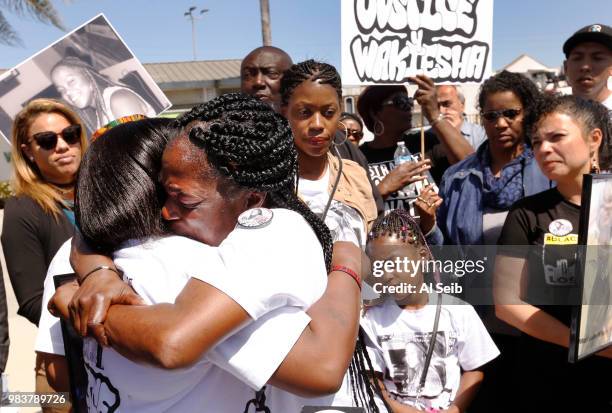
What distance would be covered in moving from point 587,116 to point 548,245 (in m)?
0.57

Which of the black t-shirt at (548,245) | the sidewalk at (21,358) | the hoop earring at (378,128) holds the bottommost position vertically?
the sidewalk at (21,358)

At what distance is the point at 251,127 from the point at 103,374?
0.60m

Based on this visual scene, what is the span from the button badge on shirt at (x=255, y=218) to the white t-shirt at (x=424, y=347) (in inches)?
53.9

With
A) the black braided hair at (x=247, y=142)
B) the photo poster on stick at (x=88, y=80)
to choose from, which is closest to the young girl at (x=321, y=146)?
the black braided hair at (x=247, y=142)

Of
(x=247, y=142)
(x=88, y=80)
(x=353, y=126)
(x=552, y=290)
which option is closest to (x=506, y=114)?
(x=552, y=290)

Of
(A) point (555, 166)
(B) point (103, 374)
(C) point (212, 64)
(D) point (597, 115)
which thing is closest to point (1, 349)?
(B) point (103, 374)

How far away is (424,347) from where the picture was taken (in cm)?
234

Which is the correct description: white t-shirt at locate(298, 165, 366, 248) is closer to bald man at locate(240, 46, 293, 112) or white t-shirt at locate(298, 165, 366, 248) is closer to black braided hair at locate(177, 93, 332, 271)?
black braided hair at locate(177, 93, 332, 271)

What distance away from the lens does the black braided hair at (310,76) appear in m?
2.60

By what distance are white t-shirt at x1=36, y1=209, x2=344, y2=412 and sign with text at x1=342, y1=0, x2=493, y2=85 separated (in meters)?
2.54

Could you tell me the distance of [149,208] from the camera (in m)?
1.19

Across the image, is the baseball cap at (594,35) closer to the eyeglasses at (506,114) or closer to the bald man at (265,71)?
the eyeglasses at (506,114)

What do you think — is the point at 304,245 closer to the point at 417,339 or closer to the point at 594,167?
the point at 417,339

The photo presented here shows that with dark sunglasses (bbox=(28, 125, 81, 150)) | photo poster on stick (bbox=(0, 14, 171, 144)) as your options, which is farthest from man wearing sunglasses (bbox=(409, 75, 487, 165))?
dark sunglasses (bbox=(28, 125, 81, 150))
